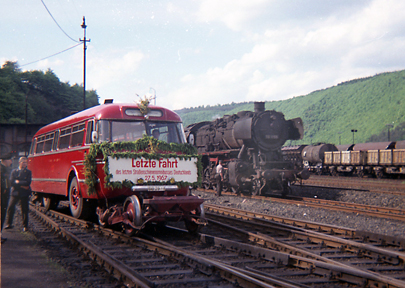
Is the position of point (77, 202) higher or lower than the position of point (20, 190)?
lower

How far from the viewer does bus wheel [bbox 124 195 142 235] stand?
7391 millimetres

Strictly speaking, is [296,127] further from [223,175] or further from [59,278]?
[59,278]

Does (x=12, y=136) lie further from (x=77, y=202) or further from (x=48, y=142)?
(x=77, y=202)

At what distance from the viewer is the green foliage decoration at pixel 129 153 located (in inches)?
306

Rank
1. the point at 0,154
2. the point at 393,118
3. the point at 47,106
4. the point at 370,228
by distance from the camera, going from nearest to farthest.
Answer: the point at 370,228, the point at 0,154, the point at 47,106, the point at 393,118

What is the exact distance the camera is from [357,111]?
105 meters

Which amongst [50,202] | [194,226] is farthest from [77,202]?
[50,202]

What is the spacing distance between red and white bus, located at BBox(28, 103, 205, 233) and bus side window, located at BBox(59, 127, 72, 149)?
64 centimetres

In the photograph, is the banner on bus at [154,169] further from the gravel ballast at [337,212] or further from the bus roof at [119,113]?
the gravel ballast at [337,212]

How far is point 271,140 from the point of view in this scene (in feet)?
57.9

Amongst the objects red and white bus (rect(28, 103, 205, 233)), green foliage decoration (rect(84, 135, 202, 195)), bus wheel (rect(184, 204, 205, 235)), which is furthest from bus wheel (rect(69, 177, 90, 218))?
bus wheel (rect(184, 204, 205, 235))

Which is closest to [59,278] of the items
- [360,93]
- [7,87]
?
[7,87]

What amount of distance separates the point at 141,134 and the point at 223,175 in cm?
1056

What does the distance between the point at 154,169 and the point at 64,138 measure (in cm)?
384
